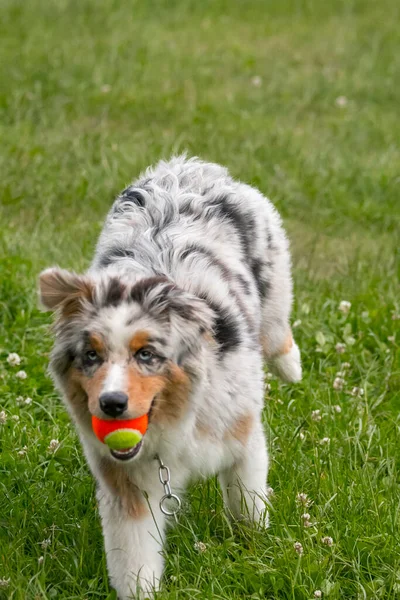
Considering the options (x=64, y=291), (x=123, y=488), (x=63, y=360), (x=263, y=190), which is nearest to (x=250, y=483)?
(x=123, y=488)

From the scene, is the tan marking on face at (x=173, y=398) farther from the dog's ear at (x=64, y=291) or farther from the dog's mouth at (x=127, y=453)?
the dog's ear at (x=64, y=291)

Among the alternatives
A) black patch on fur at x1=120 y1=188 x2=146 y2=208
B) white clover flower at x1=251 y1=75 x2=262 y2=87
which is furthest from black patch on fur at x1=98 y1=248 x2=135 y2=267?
white clover flower at x1=251 y1=75 x2=262 y2=87

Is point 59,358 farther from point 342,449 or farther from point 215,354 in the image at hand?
point 342,449

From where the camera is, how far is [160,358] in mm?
3514

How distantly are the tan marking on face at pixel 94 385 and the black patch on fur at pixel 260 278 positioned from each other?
142cm

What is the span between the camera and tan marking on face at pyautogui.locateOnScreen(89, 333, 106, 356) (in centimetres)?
344

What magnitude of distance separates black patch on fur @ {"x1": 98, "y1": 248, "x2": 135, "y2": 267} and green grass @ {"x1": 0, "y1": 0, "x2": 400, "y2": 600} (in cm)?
102

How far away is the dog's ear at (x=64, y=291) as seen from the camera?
11.8 ft

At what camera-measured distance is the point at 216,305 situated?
401 cm

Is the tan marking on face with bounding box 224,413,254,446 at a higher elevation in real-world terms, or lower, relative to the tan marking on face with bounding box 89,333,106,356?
lower

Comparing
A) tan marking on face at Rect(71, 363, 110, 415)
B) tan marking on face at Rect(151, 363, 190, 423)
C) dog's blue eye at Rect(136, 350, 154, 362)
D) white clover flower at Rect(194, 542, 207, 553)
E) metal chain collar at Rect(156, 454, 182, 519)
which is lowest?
white clover flower at Rect(194, 542, 207, 553)

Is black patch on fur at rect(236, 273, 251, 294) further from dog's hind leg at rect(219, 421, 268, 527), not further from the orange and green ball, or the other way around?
the orange and green ball

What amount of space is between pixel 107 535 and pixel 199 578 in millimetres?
394

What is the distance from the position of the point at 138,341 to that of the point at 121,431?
0.32 m
